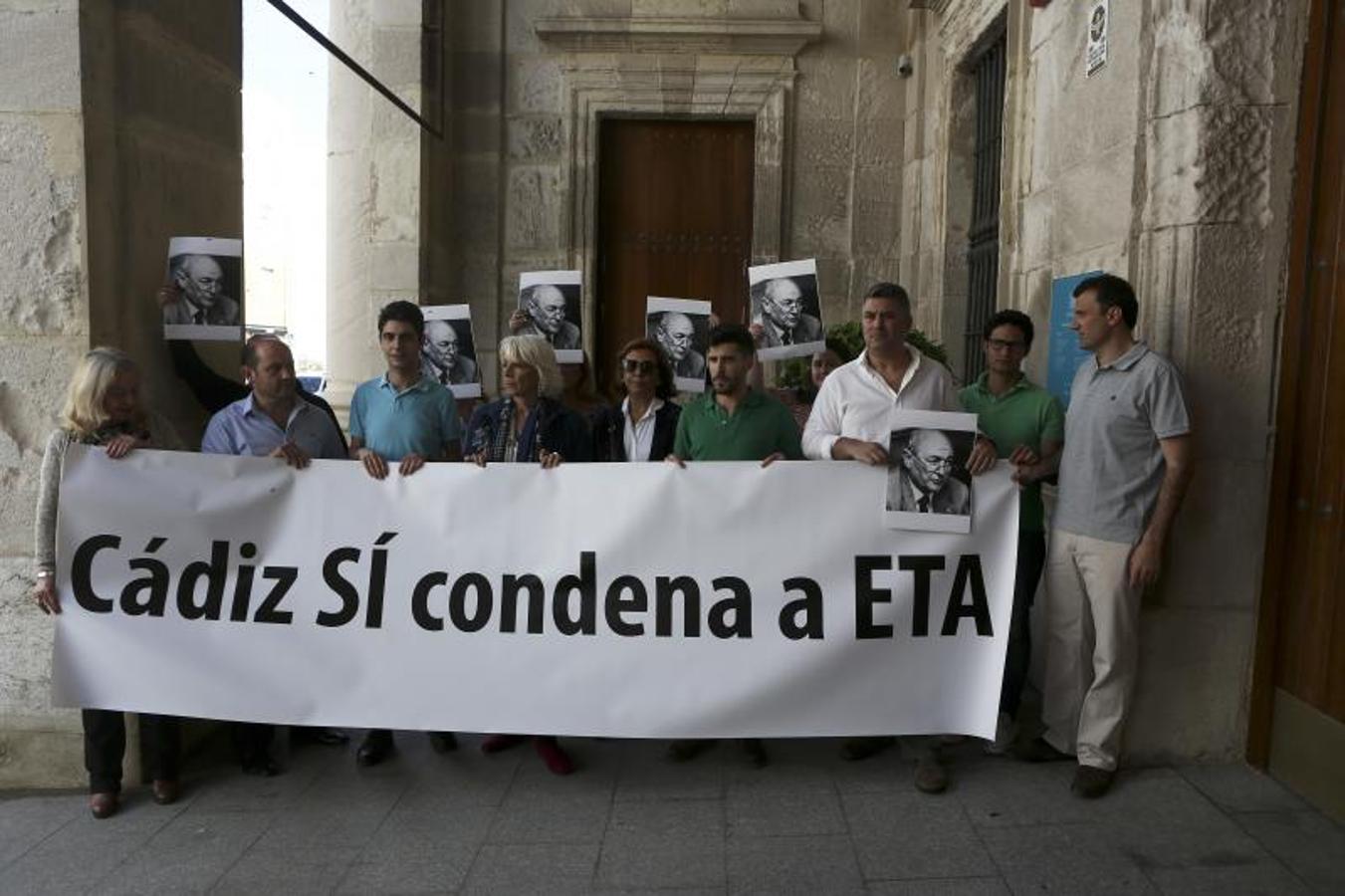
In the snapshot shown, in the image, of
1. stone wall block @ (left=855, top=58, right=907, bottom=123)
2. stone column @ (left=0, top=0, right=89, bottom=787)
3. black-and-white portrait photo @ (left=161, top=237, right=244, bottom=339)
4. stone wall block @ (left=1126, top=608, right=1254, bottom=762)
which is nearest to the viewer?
stone column @ (left=0, top=0, right=89, bottom=787)

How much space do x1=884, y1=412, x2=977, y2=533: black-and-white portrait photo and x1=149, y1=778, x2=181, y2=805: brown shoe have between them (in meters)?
2.60

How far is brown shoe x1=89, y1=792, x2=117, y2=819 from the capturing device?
345 centimetres

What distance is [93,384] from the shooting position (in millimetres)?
3365

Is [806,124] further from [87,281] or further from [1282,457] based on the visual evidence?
[87,281]

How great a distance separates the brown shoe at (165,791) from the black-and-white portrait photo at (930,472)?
8.52ft

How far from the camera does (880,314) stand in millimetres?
3568

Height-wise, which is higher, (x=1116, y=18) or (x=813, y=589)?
(x=1116, y=18)

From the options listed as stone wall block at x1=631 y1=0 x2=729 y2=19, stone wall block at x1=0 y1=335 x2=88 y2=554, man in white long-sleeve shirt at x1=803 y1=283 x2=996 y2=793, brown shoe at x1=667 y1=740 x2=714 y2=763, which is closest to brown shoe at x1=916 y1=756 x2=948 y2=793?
man in white long-sleeve shirt at x1=803 y1=283 x2=996 y2=793

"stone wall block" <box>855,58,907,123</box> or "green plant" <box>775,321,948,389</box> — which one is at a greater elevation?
"stone wall block" <box>855,58,907,123</box>

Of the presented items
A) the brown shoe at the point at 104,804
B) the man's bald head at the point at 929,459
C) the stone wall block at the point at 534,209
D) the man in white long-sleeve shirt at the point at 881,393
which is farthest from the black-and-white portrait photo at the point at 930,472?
the stone wall block at the point at 534,209

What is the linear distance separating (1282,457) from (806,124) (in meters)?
5.11

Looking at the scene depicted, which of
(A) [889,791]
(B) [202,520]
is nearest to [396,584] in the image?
Result: (B) [202,520]

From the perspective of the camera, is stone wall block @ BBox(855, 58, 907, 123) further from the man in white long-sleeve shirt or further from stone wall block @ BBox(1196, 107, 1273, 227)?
the man in white long-sleeve shirt

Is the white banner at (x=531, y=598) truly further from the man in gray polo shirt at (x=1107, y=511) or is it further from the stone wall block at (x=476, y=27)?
the stone wall block at (x=476, y=27)
